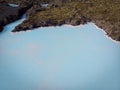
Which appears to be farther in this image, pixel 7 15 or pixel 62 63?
pixel 7 15

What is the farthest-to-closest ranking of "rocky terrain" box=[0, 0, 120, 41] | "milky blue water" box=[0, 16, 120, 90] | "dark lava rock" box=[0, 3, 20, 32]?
"dark lava rock" box=[0, 3, 20, 32] < "rocky terrain" box=[0, 0, 120, 41] < "milky blue water" box=[0, 16, 120, 90]

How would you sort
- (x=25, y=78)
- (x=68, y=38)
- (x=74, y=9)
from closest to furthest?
(x=25, y=78), (x=68, y=38), (x=74, y=9)

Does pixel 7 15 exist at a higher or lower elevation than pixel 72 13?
lower

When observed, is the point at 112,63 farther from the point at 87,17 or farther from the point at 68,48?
the point at 87,17

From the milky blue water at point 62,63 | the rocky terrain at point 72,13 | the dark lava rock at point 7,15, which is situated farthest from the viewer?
the dark lava rock at point 7,15

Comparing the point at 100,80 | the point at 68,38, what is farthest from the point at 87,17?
the point at 100,80

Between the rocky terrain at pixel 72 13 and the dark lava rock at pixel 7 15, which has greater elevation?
the rocky terrain at pixel 72 13

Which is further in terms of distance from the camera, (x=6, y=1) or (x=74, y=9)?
(x=6, y=1)

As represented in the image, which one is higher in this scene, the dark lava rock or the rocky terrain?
the rocky terrain
